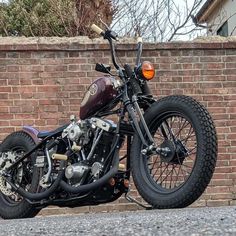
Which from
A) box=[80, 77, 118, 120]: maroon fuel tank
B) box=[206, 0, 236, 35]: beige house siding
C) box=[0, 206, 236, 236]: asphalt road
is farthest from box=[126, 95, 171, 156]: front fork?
box=[206, 0, 236, 35]: beige house siding

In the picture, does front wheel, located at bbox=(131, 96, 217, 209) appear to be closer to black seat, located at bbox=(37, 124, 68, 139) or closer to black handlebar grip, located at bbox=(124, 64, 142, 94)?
black handlebar grip, located at bbox=(124, 64, 142, 94)

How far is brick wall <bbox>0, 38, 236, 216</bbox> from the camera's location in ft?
22.4

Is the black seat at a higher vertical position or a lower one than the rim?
higher

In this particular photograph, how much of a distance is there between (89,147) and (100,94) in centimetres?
39

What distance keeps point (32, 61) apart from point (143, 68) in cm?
303

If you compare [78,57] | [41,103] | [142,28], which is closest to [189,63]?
[78,57]

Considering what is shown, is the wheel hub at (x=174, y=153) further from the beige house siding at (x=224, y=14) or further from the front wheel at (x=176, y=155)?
the beige house siding at (x=224, y=14)

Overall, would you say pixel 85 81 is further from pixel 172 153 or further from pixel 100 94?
pixel 172 153

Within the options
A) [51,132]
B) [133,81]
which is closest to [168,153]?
[133,81]

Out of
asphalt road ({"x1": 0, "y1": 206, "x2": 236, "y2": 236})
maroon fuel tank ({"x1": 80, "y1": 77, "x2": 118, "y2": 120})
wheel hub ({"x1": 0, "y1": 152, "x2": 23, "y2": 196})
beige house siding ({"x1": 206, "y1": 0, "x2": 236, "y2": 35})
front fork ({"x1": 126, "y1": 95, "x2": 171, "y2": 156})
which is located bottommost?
asphalt road ({"x1": 0, "y1": 206, "x2": 236, "y2": 236})

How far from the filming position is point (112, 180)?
13.6 ft

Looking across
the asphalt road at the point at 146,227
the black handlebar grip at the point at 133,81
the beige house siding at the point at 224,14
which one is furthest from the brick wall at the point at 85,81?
the beige house siding at the point at 224,14

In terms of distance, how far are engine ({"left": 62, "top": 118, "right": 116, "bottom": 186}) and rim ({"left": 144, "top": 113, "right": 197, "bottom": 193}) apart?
36 cm

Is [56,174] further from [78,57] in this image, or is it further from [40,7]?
[40,7]
